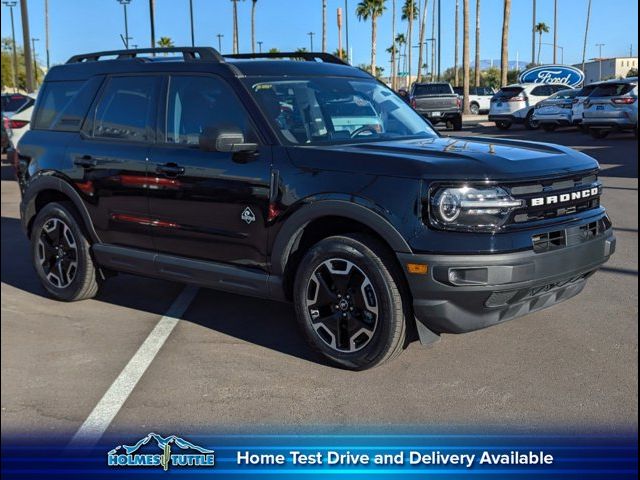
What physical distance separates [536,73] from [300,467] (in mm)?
36566

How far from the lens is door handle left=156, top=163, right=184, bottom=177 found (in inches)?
192

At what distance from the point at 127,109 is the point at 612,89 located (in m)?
18.4

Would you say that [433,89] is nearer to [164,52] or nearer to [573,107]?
[573,107]

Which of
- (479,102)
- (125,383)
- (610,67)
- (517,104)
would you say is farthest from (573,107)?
(610,67)

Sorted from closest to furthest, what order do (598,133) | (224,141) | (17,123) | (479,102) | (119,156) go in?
(224,141), (119,156), (17,123), (598,133), (479,102)

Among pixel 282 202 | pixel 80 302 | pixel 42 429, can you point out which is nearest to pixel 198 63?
pixel 282 202

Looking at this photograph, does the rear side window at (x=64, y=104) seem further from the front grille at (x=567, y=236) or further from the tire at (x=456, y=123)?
the tire at (x=456, y=123)

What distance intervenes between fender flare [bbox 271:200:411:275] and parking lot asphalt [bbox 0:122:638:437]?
0.69 m

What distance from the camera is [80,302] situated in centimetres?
579

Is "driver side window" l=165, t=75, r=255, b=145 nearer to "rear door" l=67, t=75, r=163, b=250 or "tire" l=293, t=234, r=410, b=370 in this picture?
"rear door" l=67, t=75, r=163, b=250

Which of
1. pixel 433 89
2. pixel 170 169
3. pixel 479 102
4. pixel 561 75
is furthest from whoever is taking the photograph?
pixel 479 102

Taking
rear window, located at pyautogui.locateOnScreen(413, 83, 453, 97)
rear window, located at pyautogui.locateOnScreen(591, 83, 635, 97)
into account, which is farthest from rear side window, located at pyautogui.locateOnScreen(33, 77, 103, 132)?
rear window, located at pyautogui.locateOnScreen(413, 83, 453, 97)


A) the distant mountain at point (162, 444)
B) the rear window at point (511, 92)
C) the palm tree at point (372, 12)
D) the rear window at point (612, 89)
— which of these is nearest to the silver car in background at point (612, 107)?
the rear window at point (612, 89)

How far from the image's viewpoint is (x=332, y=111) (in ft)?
16.6
